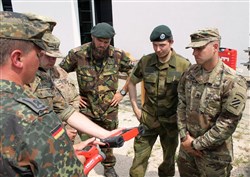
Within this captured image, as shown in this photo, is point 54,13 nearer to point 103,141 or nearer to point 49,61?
point 49,61

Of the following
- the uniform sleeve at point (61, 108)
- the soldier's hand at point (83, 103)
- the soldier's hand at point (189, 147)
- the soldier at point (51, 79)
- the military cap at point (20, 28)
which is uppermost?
the military cap at point (20, 28)

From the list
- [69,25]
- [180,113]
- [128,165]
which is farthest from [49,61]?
[69,25]

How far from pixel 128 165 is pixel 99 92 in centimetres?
123

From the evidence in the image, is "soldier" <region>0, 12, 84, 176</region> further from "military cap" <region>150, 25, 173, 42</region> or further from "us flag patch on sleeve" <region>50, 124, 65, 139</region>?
"military cap" <region>150, 25, 173, 42</region>

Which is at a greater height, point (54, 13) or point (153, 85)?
point (54, 13)

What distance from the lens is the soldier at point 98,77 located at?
10.5ft

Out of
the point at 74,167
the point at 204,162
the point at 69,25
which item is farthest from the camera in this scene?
the point at 69,25

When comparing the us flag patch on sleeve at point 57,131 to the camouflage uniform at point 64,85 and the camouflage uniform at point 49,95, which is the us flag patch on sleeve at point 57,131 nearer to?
the camouflage uniform at point 49,95

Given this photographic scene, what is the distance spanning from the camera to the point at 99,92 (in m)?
3.23

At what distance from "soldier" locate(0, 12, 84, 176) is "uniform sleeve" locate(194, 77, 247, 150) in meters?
1.43

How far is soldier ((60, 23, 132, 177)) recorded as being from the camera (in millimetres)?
3207

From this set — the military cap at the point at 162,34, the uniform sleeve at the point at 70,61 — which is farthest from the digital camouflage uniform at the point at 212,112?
the uniform sleeve at the point at 70,61

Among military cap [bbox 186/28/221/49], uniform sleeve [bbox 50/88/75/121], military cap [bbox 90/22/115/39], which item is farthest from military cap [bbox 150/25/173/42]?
uniform sleeve [bbox 50/88/75/121]

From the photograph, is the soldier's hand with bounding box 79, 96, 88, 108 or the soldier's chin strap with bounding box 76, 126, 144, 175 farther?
the soldier's hand with bounding box 79, 96, 88, 108
